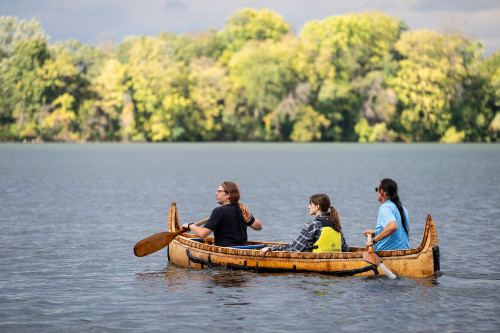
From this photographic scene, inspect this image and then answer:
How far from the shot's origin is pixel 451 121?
310ft

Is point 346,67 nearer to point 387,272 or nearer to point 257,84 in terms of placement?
point 257,84

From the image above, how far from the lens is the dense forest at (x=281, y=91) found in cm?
9294

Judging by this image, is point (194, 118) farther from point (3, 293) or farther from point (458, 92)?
point (3, 293)

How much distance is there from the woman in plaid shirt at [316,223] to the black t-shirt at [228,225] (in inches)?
27.5

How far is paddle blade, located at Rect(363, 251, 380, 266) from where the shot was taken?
40.6 ft

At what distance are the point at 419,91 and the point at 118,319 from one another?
8596 centimetres

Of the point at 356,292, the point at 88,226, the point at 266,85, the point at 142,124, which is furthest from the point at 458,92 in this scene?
the point at 356,292

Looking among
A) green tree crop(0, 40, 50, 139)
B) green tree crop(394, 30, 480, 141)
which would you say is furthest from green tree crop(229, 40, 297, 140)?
green tree crop(0, 40, 50, 139)

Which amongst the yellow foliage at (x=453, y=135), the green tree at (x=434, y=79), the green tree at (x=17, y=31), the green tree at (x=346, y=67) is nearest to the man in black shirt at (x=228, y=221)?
the green tree at (x=434, y=79)

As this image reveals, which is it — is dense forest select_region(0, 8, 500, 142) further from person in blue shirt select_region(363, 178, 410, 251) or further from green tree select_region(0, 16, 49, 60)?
person in blue shirt select_region(363, 178, 410, 251)

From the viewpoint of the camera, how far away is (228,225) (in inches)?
529

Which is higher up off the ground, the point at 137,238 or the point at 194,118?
the point at 194,118

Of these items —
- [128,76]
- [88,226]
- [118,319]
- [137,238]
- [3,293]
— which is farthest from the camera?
[128,76]

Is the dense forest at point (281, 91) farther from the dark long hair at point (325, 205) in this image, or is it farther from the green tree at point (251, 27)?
the dark long hair at point (325, 205)
